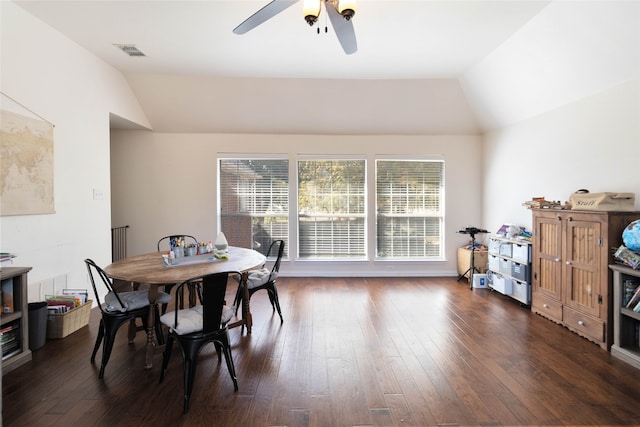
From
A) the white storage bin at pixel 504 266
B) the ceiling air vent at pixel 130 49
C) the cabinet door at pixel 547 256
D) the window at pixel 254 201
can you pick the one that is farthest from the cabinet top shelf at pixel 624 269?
the ceiling air vent at pixel 130 49

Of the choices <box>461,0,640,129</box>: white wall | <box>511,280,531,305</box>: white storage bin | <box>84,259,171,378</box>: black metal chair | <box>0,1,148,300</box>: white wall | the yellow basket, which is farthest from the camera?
<box>511,280,531,305</box>: white storage bin

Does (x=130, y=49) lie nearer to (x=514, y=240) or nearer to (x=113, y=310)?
(x=113, y=310)

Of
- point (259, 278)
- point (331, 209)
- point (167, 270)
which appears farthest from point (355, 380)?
point (331, 209)

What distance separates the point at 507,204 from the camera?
4949 mm

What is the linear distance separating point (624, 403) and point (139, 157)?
6.50m

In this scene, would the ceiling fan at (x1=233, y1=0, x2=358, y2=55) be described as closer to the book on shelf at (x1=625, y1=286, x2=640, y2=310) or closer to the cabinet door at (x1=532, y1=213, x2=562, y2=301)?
the cabinet door at (x1=532, y1=213, x2=562, y2=301)

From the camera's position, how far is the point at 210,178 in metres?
5.59

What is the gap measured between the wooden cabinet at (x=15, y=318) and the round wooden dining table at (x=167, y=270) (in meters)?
0.67

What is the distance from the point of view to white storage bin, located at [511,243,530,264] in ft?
13.3

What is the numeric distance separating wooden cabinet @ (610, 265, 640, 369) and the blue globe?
0.20 metres

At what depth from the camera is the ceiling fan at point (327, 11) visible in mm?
2117

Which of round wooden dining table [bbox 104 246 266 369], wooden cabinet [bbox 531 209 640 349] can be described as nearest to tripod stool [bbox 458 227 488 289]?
wooden cabinet [bbox 531 209 640 349]

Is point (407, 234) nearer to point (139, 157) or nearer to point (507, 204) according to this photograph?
point (507, 204)

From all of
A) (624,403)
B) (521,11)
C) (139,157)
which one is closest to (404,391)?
(624,403)
